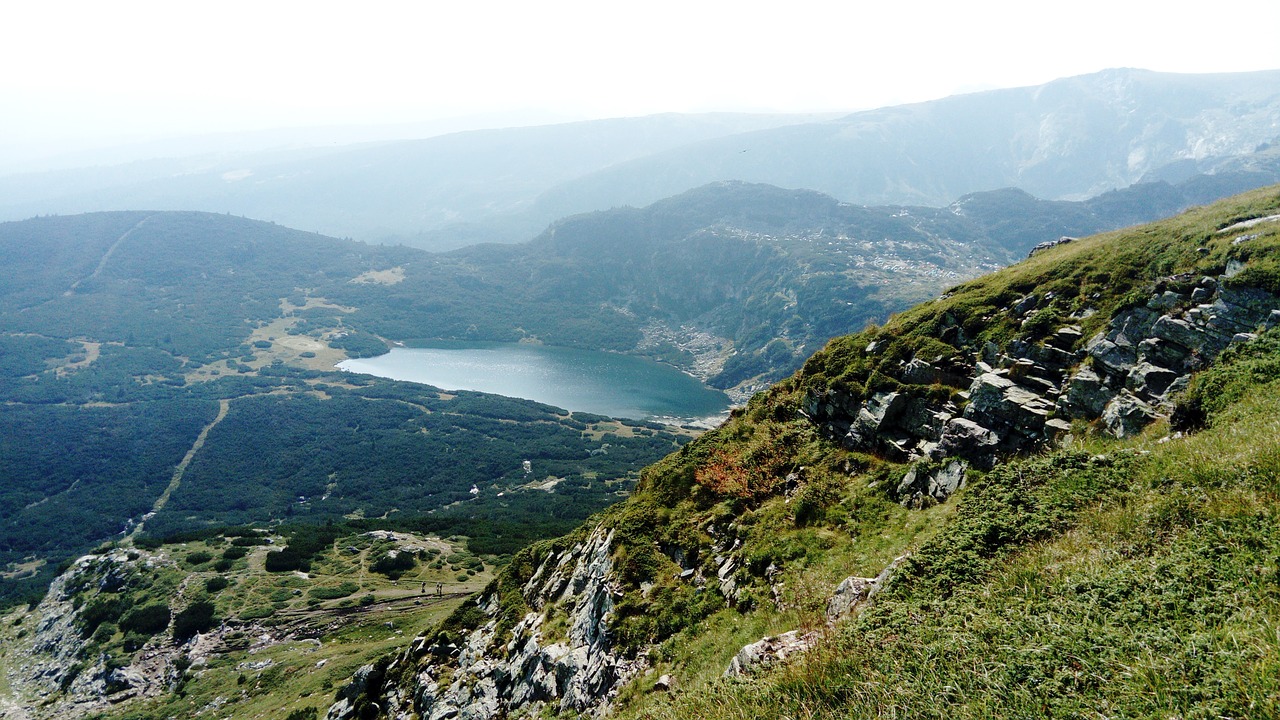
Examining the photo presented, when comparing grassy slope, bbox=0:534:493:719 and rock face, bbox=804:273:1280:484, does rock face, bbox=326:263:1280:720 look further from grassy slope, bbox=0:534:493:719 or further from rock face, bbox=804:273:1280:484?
grassy slope, bbox=0:534:493:719

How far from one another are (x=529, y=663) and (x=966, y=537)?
50.7 feet

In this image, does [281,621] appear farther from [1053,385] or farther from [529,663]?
[1053,385]

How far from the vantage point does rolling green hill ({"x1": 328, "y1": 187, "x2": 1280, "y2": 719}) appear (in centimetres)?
658

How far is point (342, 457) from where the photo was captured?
613 ft

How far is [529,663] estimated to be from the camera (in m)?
19.6

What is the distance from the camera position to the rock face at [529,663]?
16.3 m

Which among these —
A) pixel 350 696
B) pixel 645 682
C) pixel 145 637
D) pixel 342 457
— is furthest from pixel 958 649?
pixel 342 457

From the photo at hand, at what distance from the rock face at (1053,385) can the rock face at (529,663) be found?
1003 centimetres

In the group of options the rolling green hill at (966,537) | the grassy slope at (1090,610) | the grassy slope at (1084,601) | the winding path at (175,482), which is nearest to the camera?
the grassy slope at (1090,610)

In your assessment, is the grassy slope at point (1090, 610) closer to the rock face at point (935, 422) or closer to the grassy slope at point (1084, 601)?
the grassy slope at point (1084, 601)

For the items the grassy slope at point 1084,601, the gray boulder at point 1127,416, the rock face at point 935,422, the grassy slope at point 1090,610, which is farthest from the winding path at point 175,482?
the gray boulder at point 1127,416

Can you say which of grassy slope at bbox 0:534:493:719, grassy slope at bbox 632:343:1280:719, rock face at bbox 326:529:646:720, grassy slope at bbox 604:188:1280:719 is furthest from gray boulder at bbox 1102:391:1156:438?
grassy slope at bbox 0:534:493:719

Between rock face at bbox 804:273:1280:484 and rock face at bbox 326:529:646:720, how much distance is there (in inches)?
395

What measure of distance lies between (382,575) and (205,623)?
59.4 ft
